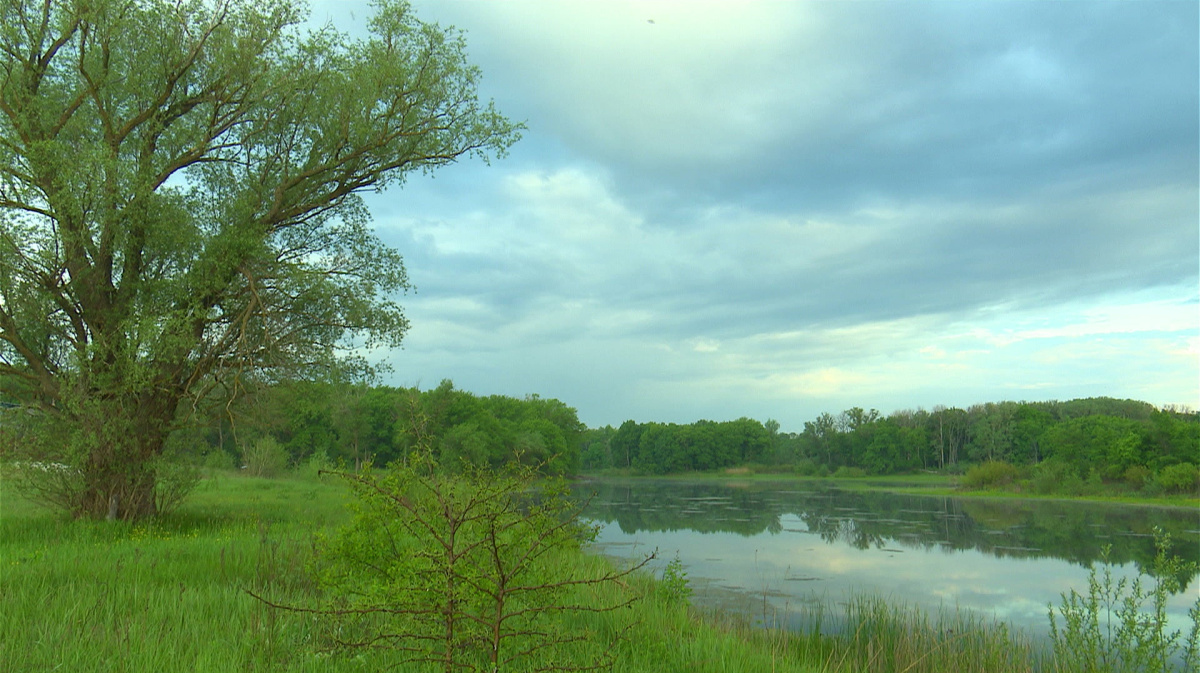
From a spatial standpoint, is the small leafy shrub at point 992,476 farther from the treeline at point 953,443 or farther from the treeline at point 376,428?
the treeline at point 376,428

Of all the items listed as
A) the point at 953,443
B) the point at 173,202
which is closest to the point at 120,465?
the point at 173,202

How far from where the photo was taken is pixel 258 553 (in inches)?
370

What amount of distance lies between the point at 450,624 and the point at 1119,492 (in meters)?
60.0

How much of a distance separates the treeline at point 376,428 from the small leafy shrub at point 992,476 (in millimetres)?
35628

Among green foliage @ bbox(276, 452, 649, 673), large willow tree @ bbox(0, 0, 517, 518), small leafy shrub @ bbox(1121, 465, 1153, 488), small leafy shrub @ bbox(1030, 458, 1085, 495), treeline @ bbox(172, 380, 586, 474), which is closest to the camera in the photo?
green foliage @ bbox(276, 452, 649, 673)

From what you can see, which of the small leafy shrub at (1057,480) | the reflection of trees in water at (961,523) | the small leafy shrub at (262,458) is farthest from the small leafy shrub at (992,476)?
the small leafy shrub at (262,458)

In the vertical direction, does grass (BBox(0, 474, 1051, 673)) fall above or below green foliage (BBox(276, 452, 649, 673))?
below

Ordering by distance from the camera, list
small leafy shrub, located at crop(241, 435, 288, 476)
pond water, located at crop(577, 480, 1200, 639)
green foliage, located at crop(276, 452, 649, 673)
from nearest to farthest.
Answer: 1. green foliage, located at crop(276, 452, 649, 673)
2. pond water, located at crop(577, 480, 1200, 639)
3. small leafy shrub, located at crop(241, 435, 288, 476)

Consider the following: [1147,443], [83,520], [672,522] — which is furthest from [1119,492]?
[83,520]

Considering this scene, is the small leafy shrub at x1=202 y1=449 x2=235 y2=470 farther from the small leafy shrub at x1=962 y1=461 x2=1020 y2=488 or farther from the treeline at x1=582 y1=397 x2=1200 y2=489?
the small leafy shrub at x1=962 y1=461 x2=1020 y2=488

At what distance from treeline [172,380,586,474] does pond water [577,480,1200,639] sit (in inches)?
194

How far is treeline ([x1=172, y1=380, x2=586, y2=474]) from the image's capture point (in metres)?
7.45

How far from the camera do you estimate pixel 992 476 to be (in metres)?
58.8

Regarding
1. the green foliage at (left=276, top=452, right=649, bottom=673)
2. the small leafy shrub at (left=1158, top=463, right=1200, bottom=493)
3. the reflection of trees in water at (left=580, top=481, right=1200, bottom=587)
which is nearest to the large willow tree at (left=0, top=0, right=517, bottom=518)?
the green foliage at (left=276, top=452, right=649, bottom=673)
